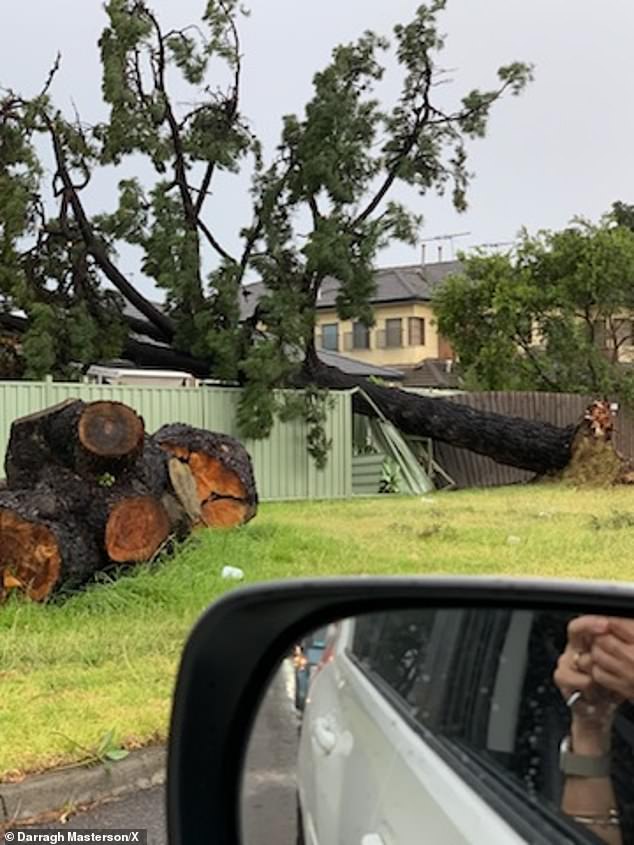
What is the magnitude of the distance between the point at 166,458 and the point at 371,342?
4162cm

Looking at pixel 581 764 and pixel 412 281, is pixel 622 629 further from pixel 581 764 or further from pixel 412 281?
pixel 412 281

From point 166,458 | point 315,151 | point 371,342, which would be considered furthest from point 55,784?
point 371,342

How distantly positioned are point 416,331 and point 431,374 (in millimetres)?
4835

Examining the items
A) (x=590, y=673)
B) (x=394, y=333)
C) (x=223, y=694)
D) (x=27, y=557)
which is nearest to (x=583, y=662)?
(x=590, y=673)

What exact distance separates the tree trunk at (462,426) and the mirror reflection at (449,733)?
54.8 feet

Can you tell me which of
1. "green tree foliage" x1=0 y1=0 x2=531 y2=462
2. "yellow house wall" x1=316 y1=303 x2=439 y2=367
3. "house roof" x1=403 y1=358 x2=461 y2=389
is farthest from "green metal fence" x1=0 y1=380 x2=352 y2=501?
"yellow house wall" x1=316 y1=303 x2=439 y2=367

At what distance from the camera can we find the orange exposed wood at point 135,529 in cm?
725

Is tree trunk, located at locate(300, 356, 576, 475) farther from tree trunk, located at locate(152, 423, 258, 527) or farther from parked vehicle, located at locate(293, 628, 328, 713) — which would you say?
parked vehicle, located at locate(293, 628, 328, 713)

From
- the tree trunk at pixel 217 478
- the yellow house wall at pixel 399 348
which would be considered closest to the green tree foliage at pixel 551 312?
the yellow house wall at pixel 399 348

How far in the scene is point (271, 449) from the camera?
17328 millimetres

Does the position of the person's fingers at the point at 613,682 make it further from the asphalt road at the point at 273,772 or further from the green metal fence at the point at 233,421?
the green metal fence at the point at 233,421

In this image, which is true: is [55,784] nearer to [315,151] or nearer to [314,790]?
[314,790]

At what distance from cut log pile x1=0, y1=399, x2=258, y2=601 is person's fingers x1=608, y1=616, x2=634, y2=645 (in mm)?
5865

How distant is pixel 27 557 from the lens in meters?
6.70
